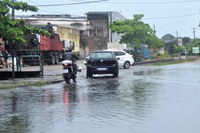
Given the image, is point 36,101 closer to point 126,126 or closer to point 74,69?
point 126,126

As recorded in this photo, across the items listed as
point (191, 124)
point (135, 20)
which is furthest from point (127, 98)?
point (135, 20)

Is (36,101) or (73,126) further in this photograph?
(36,101)

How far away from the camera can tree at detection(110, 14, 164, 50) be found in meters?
67.7

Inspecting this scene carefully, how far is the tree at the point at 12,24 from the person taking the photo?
2273cm

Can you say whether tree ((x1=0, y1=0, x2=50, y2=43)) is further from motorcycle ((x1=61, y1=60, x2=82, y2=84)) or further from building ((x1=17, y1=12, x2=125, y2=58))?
building ((x1=17, y1=12, x2=125, y2=58))

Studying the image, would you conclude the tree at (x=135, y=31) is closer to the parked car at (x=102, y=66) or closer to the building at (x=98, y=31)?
the building at (x=98, y=31)

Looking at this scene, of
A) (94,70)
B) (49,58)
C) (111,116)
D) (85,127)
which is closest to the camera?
(85,127)

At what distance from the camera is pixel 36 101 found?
14984 millimetres

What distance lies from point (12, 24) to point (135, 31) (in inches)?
1831

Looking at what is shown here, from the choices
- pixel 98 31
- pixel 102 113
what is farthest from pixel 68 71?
pixel 98 31

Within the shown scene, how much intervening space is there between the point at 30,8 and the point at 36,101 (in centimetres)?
1050

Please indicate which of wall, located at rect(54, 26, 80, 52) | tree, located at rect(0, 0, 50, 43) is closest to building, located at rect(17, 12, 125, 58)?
wall, located at rect(54, 26, 80, 52)

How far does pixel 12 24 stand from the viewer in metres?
23.2

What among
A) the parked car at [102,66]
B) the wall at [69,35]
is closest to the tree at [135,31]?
the wall at [69,35]
